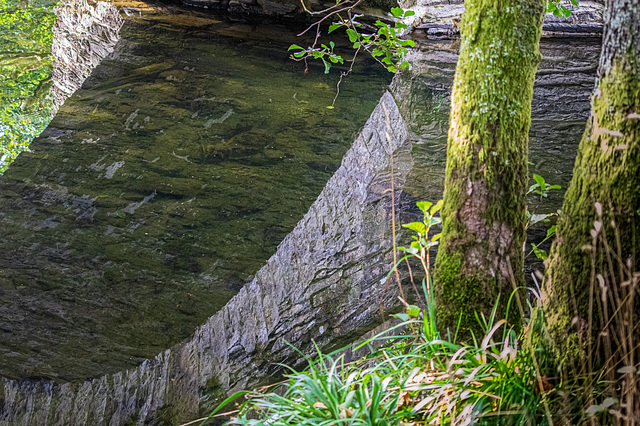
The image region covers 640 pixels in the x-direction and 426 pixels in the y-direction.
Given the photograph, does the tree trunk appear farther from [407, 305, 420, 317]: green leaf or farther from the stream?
the stream

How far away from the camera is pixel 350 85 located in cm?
566

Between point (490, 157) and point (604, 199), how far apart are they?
1.16 feet

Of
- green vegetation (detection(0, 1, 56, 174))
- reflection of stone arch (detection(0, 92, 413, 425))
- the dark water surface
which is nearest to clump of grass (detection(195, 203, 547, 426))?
reflection of stone arch (detection(0, 92, 413, 425))

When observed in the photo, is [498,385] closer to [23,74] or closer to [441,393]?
[441,393]

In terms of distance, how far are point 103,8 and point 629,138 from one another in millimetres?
8068

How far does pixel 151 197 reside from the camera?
3490 millimetres

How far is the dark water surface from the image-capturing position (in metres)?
2.48

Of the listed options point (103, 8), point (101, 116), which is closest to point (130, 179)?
point (101, 116)

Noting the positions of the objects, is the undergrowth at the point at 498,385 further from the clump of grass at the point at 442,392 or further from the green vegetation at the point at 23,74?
the green vegetation at the point at 23,74

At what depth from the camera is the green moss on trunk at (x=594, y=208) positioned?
120 centimetres

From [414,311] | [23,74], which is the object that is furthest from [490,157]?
[23,74]

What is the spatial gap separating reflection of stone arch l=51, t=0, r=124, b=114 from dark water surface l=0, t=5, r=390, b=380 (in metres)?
0.23

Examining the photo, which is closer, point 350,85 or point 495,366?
point 495,366

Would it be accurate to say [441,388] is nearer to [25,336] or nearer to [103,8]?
[25,336]
